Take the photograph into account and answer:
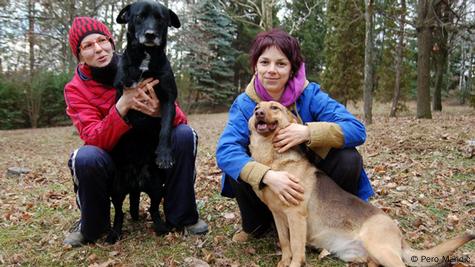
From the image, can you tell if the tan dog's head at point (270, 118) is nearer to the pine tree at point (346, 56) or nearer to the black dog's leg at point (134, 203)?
the black dog's leg at point (134, 203)

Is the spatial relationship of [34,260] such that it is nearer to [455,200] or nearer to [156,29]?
[156,29]

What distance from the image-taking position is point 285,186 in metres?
2.70

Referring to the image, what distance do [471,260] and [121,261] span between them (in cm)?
264

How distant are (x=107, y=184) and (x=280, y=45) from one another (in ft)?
5.97

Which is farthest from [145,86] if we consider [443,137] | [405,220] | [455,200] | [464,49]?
[464,49]

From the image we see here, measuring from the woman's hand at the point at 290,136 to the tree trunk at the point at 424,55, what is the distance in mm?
12163

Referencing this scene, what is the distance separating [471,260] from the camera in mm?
2826

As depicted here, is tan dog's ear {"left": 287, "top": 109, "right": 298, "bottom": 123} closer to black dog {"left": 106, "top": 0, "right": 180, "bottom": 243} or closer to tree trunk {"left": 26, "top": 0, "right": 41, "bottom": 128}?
black dog {"left": 106, "top": 0, "right": 180, "bottom": 243}

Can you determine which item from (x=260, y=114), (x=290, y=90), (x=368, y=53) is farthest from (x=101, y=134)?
(x=368, y=53)

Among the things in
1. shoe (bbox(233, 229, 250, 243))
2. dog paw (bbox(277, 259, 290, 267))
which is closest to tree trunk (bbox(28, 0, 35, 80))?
shoe (bbox(233, 229, 250, 243))

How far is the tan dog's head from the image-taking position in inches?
113

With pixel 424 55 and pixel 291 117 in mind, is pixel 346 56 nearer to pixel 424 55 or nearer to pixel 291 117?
pixel 424 55

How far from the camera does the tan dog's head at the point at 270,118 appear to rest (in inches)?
113

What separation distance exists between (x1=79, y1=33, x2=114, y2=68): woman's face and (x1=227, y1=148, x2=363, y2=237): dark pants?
150cm
